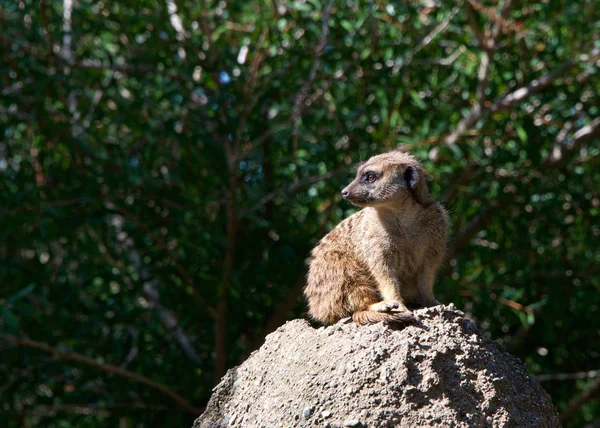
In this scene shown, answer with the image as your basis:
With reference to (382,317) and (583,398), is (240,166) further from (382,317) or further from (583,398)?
(382,317)

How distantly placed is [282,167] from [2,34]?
213 centimetres

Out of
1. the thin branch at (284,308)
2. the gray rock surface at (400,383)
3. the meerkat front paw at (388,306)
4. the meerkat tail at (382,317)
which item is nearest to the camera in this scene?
the gray rock surface at (400,383)

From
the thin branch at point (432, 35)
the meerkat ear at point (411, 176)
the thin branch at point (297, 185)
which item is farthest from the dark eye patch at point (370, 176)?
the thin branch at point (432, 35)

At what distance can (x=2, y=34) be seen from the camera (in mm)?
6250

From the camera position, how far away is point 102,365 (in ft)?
20.7

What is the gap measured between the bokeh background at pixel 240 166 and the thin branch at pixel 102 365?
0.03m

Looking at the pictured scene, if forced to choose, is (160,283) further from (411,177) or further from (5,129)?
(411,177)

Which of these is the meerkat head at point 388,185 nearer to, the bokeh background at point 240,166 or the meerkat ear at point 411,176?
the meerkat ear at point 411,176

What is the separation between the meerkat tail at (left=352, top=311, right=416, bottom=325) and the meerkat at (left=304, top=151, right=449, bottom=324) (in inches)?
7.0

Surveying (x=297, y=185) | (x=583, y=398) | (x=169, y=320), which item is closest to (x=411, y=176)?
(x=297, y=185)

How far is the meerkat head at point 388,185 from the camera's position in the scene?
3.93 meters

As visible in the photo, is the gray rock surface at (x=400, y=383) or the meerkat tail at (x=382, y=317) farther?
the meerkat tail at (x=382, y=317)

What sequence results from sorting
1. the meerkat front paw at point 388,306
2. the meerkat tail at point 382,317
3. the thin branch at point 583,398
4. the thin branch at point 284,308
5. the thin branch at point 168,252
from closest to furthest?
the meerkat tail at point 382,317 → the meerkat front paw at point 388,306 → the thin branch at point 168,252 → the thin branch at point 284,308 → the thin branch at point 583,398

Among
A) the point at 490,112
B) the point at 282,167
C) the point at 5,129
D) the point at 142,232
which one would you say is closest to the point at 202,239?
the point at 142,232
